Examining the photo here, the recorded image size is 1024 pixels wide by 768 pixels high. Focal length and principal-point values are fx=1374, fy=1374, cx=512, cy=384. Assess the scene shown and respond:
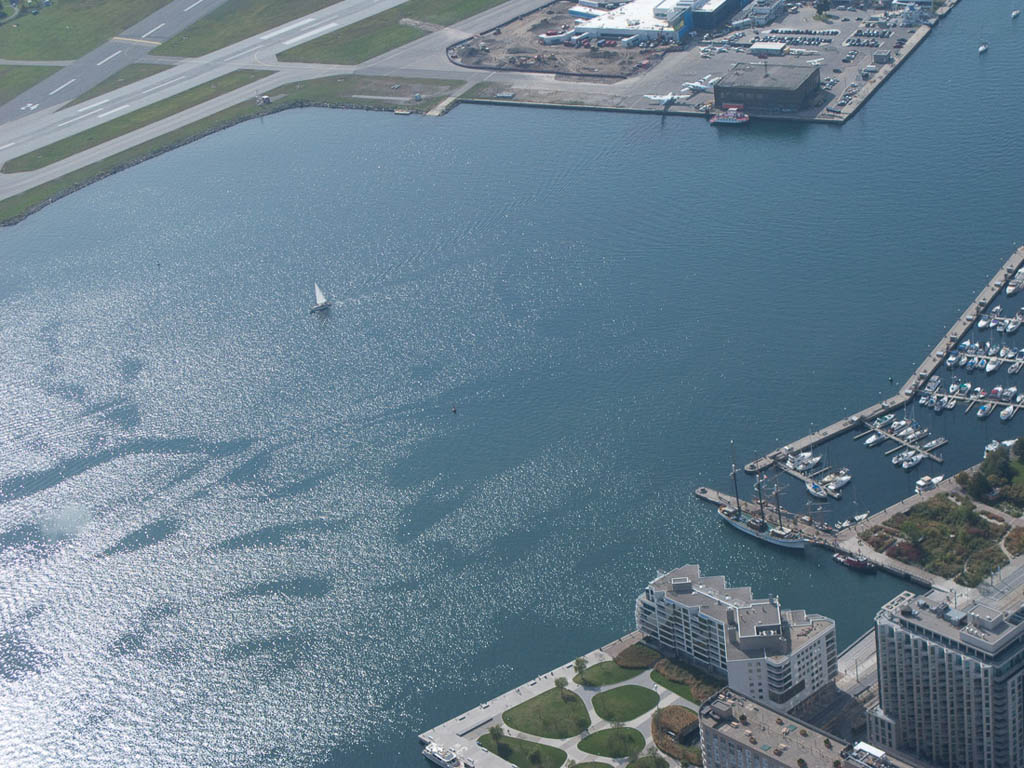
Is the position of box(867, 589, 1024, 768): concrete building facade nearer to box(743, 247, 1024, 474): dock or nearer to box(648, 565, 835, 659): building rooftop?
box(648, 565, 835, 659): building rooftop

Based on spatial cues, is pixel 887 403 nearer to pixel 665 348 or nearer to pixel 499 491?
pixel 665 348

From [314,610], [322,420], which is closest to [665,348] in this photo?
[322,420]

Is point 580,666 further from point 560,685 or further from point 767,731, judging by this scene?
point 767,731

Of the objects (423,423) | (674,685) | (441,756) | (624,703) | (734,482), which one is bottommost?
(674,685)

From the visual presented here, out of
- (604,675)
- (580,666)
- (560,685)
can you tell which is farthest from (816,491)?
(560,685)

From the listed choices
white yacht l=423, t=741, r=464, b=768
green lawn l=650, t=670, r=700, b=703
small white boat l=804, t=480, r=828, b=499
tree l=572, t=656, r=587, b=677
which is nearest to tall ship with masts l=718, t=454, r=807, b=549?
small white boat l=804, t=480, r=828, b=499
